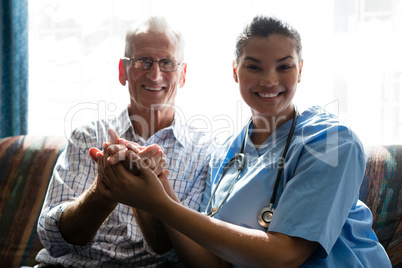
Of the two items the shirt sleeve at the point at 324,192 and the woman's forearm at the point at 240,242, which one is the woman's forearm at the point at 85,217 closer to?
the woman's forearm at the point at 240,242

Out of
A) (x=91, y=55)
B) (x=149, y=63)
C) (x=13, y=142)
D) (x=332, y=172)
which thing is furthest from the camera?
(x=91, y=55)

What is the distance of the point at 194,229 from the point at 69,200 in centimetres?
67

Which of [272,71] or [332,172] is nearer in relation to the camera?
[332,172]

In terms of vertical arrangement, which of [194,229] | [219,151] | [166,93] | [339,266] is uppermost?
[166,93]

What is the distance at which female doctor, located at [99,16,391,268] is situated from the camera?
1.20 metres

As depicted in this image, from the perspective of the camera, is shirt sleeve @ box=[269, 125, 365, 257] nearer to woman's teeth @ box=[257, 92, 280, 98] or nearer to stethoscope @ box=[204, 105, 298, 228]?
stethoscope @ box=[204, 105, 298, 228]

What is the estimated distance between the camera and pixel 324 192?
3.94ft

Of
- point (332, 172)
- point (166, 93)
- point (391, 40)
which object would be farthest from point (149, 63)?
point (391, 40)

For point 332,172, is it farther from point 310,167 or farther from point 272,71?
point 272,71

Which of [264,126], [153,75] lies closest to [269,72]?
[264,126]

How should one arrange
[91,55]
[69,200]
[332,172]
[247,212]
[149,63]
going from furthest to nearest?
[91,55], [149,63], [69,200], [247,212], [332,172]

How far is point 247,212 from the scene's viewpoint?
1.36 m

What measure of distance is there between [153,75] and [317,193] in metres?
0.88

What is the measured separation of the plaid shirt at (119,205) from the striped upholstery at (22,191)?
0.30 metres
